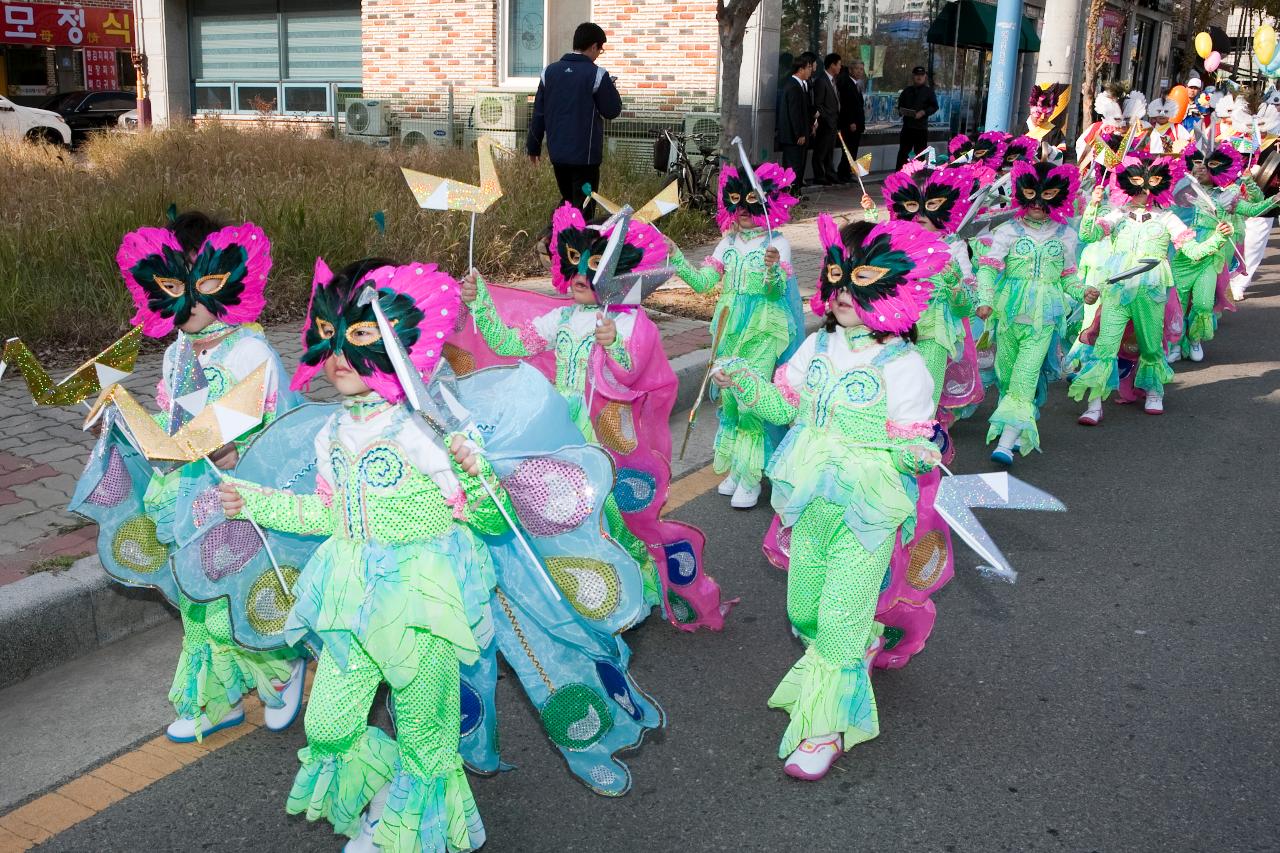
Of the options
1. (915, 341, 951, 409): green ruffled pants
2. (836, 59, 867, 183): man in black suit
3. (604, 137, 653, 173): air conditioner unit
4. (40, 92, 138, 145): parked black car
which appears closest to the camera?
(915, 341, 951, 409): green ruffled pants

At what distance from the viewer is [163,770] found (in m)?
3.76

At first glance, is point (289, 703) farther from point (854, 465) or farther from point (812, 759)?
point (854, 465)

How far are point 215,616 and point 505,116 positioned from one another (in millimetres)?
15822

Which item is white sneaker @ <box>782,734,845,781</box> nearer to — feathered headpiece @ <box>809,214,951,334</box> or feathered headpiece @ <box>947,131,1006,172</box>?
feathered headpiece @ <box>809,214,951,334</box>

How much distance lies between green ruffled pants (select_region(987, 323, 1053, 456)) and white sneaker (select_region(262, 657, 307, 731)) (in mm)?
4518

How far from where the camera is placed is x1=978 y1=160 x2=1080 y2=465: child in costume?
6.98 metres

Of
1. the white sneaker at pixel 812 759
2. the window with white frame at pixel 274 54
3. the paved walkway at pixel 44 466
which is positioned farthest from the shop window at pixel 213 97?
the white sneaker at pixel 812 759

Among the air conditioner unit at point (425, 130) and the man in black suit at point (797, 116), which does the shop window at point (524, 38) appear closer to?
the air conditioner unit at point (425, 130)

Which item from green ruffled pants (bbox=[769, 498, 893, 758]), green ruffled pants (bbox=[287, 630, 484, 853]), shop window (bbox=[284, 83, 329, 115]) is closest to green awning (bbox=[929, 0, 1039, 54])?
shop window (bbox=[284, 83, 329, 115])

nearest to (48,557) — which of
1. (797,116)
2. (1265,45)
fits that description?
(797,116)

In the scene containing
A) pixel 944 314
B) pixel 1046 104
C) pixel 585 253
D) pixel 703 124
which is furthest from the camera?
pixel 703 124

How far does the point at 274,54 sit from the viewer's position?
23.5 metres

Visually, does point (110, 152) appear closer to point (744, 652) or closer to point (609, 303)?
point (609, 303)

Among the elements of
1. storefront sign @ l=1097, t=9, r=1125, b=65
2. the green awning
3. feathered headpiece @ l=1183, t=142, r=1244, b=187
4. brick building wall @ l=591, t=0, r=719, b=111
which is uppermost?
storefront sign @ l=1097, t=9, r=1125, b=65
